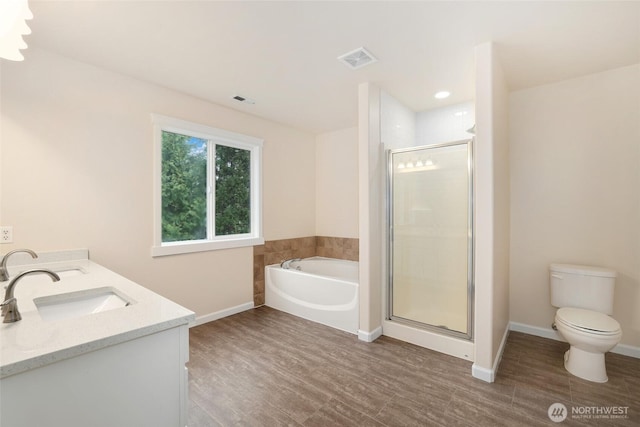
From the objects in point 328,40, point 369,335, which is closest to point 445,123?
point 328,40

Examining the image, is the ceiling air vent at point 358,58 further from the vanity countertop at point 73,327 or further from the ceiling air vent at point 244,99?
the vanity countertop at point 73,327

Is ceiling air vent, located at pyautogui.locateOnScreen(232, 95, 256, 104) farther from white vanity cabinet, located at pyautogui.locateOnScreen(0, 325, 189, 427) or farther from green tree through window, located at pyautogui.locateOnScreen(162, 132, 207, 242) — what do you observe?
white vanity cabinet, located at pyautogui.locateOnScreen(0, 325, 189, 427)

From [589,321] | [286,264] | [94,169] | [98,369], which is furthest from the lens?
A: [286,264]

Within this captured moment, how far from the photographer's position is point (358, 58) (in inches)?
90.0

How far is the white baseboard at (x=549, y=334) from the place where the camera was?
2428 mm

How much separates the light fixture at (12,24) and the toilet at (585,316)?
3638mm

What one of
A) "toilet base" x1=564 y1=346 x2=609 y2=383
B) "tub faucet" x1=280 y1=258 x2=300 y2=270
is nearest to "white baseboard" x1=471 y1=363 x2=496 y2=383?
"toilet base" x1=564 y1=346 x2=609 y2=383

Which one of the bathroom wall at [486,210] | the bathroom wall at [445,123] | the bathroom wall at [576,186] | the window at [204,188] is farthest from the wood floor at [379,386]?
the bathroom wall at [445,123]

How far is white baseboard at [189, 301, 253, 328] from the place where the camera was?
10.2 ft

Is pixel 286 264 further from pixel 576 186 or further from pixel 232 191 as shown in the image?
pixel 576 186

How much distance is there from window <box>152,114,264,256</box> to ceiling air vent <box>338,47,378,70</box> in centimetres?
167

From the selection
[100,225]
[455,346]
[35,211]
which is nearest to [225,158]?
[100,225]

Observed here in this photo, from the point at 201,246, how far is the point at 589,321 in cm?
352

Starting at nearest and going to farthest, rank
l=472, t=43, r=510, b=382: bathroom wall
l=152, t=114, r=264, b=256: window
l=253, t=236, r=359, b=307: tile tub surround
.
A: l=472, t=43, r=510, b=382: bathroom wall
l=152, t=114, r=264, b=256: window
l=253, t=236, r=359, b=307: tile tub surround
